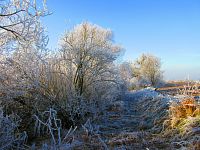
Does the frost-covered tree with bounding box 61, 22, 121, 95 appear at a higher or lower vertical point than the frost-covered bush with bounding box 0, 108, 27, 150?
higher

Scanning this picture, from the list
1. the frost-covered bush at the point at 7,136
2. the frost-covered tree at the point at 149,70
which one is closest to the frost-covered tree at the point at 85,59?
the frost-covered bush at the point at 7,136

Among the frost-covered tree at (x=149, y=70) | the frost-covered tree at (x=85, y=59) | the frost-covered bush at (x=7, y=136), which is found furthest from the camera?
the frost-covered tree at (x=149, y=70)

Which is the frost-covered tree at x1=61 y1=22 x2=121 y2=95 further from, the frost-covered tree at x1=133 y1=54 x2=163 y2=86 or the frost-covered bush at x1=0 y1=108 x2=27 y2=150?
the frost-covered tree at x1=133 y1=54 x2=163 y2=86

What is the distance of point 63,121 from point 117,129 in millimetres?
1565

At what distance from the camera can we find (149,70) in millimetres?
50344

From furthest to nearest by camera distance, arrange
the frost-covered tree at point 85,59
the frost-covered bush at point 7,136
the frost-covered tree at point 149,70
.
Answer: the frost-covered tree at point 149,70
the frost-covered tree at point 85,59
the frost-covered bush at point 7,136

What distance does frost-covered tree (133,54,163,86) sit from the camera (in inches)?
1970

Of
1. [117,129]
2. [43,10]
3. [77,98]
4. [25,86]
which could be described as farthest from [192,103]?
[43,10]

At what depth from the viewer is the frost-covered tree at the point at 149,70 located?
164 ft

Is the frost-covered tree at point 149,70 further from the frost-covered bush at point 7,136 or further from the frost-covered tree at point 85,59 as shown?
the frost-covered bush at point 7,136

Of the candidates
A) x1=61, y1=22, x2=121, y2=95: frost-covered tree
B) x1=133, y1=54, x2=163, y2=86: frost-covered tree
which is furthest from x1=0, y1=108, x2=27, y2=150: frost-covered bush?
x1=133, y1=54, x2=163, y2=86: frost-covered tree

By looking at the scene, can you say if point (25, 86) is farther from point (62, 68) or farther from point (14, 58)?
point (62, 68)

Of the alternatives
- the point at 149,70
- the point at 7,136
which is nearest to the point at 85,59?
the point at 7,136

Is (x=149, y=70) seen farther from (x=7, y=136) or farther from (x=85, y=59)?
(x=7, y=136)
